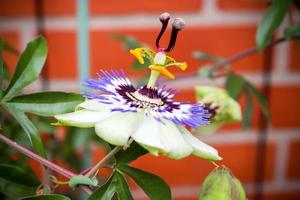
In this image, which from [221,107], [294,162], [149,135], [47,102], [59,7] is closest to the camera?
[149,135]

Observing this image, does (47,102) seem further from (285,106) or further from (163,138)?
(285,106)

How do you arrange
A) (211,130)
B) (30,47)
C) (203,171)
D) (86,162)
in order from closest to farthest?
(30,47) → (211,130) → (86,162) → (203,171)

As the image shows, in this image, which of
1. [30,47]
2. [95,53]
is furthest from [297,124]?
[30,47]

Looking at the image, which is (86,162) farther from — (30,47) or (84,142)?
(30,47)

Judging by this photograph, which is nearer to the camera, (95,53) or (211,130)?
(211,130)

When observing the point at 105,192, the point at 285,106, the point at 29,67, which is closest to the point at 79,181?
the point at 105,192

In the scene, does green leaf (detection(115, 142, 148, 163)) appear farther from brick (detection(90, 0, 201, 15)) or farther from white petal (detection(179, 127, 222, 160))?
brick (detection(90, 0, 201, 15))

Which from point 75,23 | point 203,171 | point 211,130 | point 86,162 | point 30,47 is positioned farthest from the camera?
point 203,171

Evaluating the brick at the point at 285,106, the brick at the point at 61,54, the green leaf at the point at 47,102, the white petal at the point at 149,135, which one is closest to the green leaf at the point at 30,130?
the green leaf at the point at 47,102

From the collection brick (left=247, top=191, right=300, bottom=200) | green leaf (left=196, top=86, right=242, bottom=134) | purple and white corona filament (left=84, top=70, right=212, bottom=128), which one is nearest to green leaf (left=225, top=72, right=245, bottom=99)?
green leaf (left=196, top=86, right=242, bottom=134)
